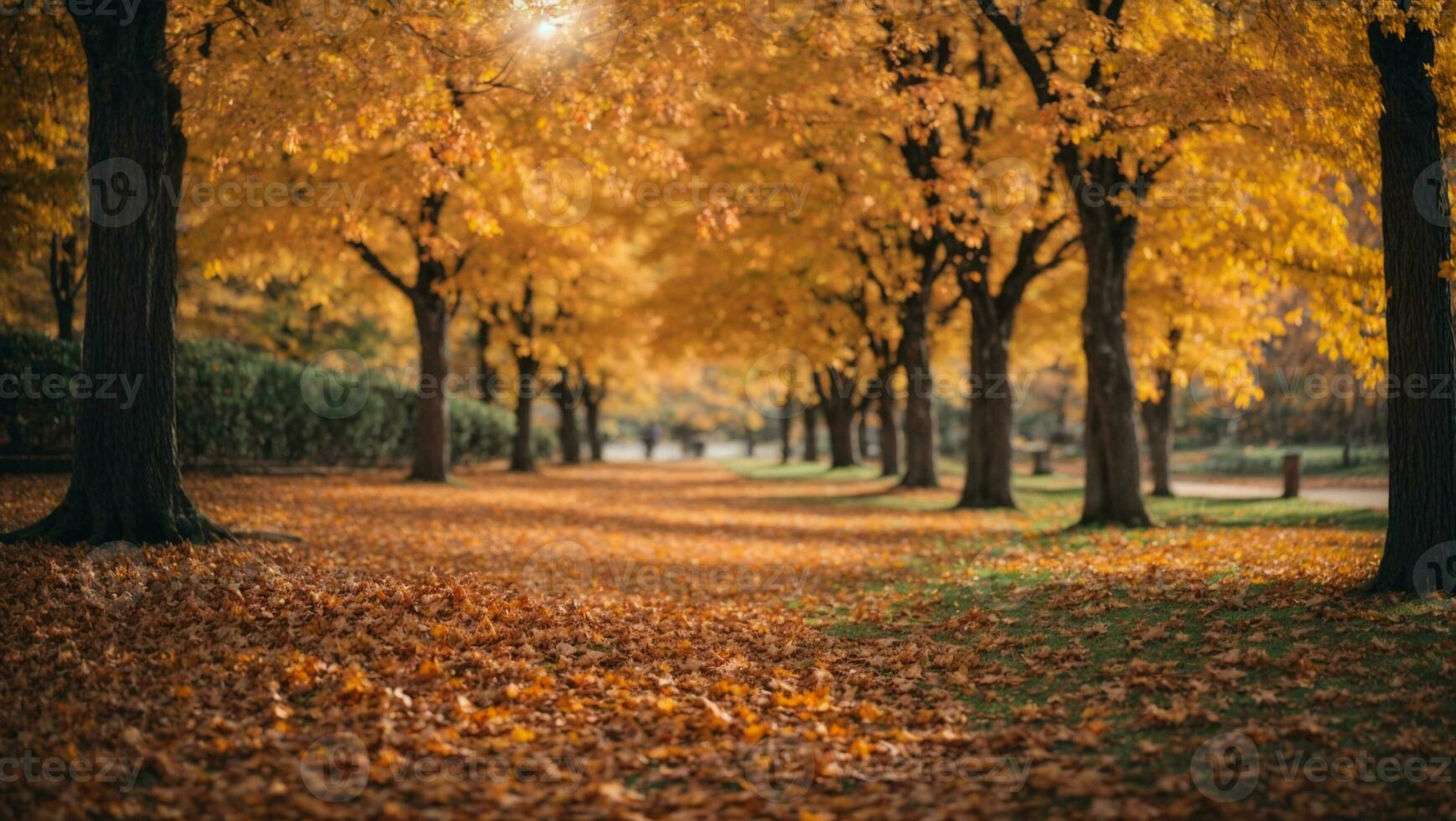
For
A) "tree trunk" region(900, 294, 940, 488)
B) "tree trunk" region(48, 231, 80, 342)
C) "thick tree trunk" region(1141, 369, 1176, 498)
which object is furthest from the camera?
"tree trunk" region(900, 294, 940, 488)

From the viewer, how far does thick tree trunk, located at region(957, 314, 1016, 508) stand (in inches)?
731

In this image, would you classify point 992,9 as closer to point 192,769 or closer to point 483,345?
point 192,769

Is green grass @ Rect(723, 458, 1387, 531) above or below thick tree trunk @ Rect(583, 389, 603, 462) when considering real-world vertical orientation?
below

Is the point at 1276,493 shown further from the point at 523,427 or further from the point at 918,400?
the point at 523,427

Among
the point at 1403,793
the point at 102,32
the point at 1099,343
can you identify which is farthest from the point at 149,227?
the point at 1099,343

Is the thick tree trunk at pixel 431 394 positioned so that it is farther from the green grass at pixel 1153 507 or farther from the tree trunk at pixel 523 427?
the tree trunk at pixel 523 427

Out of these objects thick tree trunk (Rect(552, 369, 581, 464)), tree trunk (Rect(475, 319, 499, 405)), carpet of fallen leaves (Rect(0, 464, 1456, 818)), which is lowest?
carpet of fallen leaves (Rect(0, 464, 1456, 818))

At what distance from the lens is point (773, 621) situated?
8609 millimetres

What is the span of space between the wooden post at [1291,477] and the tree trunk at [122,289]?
61.2 ft

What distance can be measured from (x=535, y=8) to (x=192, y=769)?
7.46m

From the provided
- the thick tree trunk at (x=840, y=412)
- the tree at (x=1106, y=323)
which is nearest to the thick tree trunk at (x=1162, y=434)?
the tree at (x=1106, y=323)

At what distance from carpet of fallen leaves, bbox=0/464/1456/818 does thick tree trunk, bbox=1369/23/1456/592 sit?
2.46 ft

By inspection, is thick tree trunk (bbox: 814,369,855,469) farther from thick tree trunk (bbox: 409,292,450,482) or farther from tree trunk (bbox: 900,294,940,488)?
thick tree trunk (bbox: 409,292,450,482)

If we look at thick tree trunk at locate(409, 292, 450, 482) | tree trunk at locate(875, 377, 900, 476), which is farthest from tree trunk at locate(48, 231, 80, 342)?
Result: tree trunk at locate(875, 377, 900, 476)
